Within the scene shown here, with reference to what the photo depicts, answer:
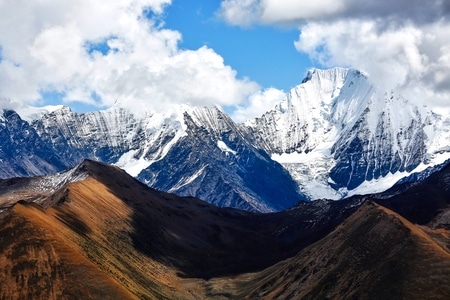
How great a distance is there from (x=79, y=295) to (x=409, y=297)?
268ft

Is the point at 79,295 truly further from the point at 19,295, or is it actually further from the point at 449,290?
the point at 449,290

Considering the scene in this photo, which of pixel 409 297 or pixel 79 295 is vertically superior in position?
pixel 409 297

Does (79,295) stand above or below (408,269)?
below

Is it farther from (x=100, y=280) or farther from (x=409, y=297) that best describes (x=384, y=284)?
(x=100, y=280)

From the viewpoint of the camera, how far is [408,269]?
19625 centimetres

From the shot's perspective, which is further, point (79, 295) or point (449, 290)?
point (79, 295)

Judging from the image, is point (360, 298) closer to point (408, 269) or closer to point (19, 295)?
point (408, 269)

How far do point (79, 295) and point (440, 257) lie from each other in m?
92.4

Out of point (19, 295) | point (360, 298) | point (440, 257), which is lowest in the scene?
point (19, 295)

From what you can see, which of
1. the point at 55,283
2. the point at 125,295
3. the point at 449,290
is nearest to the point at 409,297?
the point at 449,290

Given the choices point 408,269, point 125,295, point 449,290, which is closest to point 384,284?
point 408,269

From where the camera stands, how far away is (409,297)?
7244 inches

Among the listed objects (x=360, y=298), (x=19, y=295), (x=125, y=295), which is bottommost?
(x=19, y=295)

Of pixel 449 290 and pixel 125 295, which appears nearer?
pixel 449 290
